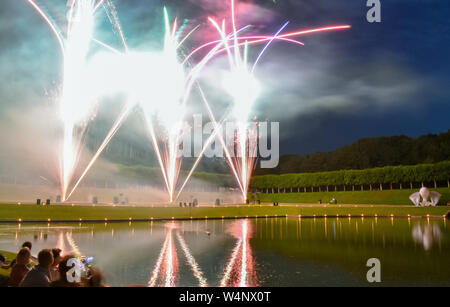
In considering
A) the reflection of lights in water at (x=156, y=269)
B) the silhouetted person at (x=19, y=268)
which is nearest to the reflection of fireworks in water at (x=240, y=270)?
the reflection of lights in water at (x=156, y=269)

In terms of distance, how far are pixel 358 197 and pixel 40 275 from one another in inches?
2496

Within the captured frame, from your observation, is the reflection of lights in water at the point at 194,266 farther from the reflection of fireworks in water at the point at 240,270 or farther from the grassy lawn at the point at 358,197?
the grassy lawn at the point at 358,197

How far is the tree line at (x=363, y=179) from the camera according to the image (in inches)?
2291

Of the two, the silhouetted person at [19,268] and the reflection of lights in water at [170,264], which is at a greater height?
the silhouetted person at [19,268]

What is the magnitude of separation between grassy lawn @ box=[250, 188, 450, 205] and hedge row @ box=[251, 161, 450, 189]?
4035mm

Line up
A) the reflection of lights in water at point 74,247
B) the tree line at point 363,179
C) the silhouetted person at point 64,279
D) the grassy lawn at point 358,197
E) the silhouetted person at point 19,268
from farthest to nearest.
→ the tree line at point 363,179
the grassy lawn at point 358,197
the reflection of lights in water at point 74,247
the silhouetted person at point 19,268
the silhouetted person at point 64,279

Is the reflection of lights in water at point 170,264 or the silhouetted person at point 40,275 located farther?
the reflection of lights in water at point 170,264

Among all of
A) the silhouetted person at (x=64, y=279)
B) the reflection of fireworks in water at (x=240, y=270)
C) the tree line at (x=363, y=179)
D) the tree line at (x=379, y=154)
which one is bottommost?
the reflection of fireworks in water at (x=240, y=270)

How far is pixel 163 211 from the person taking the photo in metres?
36.5

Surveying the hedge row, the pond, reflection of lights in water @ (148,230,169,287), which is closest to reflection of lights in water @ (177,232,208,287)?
the pond

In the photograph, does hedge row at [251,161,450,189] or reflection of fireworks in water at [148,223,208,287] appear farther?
hedge row at [251,161,450,189]

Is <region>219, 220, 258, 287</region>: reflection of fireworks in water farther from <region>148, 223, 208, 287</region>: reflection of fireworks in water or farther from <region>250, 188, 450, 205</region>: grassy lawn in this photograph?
<region>250, 188, 450, 205</region>: grassy lawn

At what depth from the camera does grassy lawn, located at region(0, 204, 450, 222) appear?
3075 cm

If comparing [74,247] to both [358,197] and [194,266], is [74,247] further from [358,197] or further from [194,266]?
[358,197]
